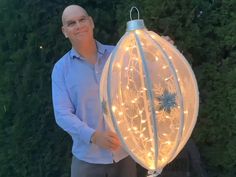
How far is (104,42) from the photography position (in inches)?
146

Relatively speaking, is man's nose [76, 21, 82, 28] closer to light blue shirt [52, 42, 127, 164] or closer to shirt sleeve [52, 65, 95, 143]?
light blue shirt [52, 42, 127, 164]

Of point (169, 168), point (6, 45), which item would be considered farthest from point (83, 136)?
point (6, 45)

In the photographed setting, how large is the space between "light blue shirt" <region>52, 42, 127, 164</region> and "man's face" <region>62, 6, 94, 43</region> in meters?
0.14

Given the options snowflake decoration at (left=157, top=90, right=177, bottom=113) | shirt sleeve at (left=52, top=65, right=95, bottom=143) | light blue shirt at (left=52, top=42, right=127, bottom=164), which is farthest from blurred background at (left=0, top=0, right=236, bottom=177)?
snowflake decoration at (left=157, top=90, right=177, bottom=113)

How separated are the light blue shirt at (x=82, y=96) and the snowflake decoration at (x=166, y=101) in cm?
64

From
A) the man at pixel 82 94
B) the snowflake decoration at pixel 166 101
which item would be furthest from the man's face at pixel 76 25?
the snowflake decoration at pixel 166 101

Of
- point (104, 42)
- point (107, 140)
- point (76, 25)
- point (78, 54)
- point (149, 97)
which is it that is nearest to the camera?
point (149, 97)

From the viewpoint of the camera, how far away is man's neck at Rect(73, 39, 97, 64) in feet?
9.64

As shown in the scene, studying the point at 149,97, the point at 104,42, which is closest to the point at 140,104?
the point at 149,97

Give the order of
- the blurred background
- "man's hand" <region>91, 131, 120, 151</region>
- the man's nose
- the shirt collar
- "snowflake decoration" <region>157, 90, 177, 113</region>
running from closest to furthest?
"snowflake decoration" <region>157, 90, 177, 113</region>
"man's hand" <region>91, 131, 120, 151</region>
the man's nose
the shirt collar
the blurred background

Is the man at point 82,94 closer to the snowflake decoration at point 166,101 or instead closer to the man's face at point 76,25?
the man's face at point 76,25

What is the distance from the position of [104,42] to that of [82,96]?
0.89 metres

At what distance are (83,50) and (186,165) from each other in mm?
1163

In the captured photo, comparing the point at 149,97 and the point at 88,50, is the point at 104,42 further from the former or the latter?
the point at 149,97
